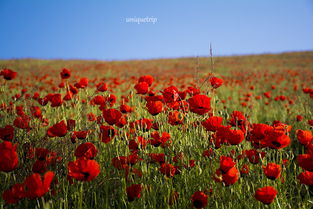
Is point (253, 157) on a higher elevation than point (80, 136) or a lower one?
lower

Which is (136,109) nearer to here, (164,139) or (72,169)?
(164,139)

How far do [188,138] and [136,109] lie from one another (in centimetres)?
79

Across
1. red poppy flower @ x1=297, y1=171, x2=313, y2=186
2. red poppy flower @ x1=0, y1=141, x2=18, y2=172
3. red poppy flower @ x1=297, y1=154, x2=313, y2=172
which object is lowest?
red poppy flower @ x1=297, y1=171, x2=313, y2=186

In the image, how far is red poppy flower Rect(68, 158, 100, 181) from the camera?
1026 millimetres

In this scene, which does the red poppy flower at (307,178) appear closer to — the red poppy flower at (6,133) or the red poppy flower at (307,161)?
the red poppy flower at (307,161)

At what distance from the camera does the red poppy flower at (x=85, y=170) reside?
40.4 inches

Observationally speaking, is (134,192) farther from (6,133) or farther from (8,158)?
(6,133)

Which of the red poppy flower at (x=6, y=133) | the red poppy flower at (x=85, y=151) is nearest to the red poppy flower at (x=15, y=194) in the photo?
the red poppy flower at (x=85, y=151)

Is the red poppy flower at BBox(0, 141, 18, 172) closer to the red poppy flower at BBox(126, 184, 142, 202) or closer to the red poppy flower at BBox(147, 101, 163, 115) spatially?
the red poppy flower at BBox(126, 184, 142, 202)

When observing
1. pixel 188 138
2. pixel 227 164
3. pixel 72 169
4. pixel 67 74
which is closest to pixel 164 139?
pixel 188 138

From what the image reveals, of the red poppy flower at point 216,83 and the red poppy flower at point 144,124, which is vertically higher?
the red poppy flower at point 216,83

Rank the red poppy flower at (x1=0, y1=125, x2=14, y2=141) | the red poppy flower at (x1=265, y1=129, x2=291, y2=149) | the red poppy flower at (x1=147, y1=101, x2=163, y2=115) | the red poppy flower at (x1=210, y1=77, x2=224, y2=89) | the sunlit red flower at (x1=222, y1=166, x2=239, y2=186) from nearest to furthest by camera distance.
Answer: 1. the sunlit red flower at (x1=222, y1=166, x2=239, y2=186)
2. the red poppy flower at (x1=265, y1=129, x2=291, y2=149)
3. the red poppy flower at (x1=0, y1=125, x2=14, y2=141)
4. the red poppy flower at (x1=147, y1=101, x2=163, y2=115)
5. the red poppy flower at (x1=210, y1=77, x2=224, y2=89)

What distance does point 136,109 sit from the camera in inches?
92.9

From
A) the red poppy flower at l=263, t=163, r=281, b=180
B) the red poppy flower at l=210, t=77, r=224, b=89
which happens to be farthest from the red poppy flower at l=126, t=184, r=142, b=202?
the red poppy flower at l=210, t=77, r=224, b=89
